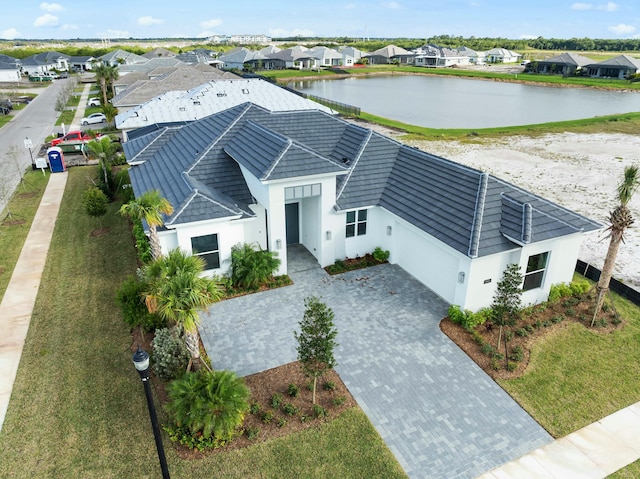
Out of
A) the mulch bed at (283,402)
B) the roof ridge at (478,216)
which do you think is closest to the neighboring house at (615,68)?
the roof ridge at (478,216)

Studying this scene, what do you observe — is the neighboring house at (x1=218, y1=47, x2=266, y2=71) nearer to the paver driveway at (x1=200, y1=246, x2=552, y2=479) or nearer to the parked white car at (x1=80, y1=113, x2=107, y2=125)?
the parked white car at (x1=80, y1=113, x2=107, y2=125)

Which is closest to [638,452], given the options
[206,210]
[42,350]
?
[206,210]

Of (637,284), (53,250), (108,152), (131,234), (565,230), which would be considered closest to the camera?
(565,230)

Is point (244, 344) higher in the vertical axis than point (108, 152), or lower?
lower

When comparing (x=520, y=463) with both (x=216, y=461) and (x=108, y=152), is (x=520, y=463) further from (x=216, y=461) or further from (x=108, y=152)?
(x=108, y=152)

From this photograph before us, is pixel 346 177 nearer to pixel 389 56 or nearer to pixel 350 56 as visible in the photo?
pixel 350 56

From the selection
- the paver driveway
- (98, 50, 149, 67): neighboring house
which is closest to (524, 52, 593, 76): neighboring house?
(98, 50, 149, 67): neighboring house

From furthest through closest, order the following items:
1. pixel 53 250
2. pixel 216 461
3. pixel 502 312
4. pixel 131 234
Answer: pixel 131 234 → pixel 53 250 → pixel 502 312 → pixel 216 461

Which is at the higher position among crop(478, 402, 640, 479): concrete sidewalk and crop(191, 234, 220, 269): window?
crop(191, 234, 220, 269): window
